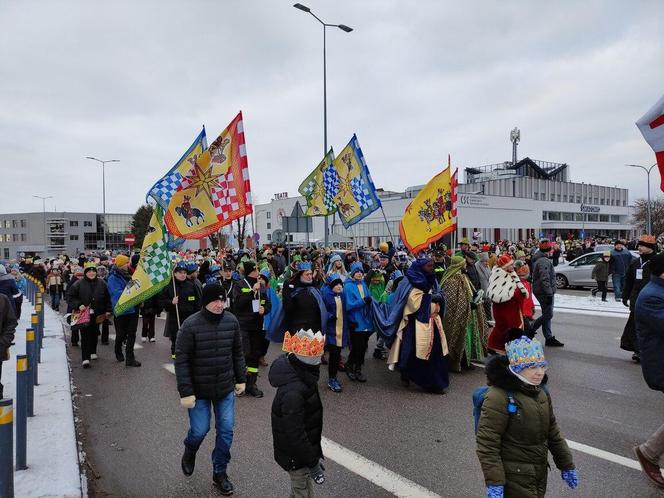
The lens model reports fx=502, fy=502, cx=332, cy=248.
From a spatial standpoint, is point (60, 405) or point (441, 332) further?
point (441, 332)

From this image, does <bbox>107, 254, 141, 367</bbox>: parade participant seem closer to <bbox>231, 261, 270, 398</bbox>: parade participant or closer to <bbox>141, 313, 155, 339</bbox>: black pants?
<bbox>141, 313, 155, 339</bbox>: black pants

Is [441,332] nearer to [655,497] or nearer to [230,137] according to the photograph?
[655,497]

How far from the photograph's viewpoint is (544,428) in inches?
112

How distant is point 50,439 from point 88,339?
4.20m

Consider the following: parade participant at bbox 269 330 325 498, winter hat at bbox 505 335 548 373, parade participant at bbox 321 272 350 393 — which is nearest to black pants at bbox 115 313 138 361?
parade participant at bbox 321 272 350 393

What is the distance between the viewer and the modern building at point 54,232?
103500mm

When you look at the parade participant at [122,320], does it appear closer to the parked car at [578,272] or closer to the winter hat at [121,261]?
the winter hat at [121,261]

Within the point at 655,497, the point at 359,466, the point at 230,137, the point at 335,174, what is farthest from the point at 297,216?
the point at 655,497

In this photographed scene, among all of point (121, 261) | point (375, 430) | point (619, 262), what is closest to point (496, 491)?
point (375, 430)

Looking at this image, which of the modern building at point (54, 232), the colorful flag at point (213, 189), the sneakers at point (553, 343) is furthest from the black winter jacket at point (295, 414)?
the modern building at point (54, 232)

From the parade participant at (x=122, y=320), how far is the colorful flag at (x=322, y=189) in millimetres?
5043

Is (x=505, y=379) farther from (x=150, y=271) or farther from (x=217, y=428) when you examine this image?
(x=150, y=271)

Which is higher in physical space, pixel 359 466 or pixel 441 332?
pixel 441 332

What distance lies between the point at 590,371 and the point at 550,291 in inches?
69.3
